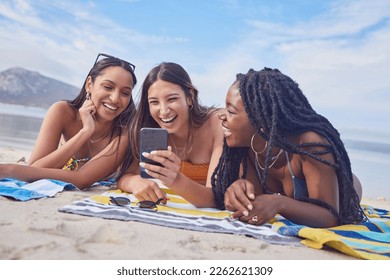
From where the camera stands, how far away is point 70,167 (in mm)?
4512

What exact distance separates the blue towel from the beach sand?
42 centimetres

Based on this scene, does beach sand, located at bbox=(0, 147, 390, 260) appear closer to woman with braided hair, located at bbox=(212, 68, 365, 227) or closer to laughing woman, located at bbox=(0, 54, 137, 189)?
woman with braided hair, located at bbox=(212, 68, 365, 227)

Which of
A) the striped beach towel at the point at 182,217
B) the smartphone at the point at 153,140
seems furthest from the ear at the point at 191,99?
the striped beach towel at the point at 182,217

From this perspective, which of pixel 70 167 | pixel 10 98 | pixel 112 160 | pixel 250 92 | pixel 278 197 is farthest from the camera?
pixel 10 98

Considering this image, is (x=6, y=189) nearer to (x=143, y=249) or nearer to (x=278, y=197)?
(x=143, y=249)

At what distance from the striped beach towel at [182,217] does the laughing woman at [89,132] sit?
0.91m

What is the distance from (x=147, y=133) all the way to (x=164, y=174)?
37 cm

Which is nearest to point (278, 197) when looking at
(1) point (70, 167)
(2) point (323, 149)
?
(2) point (323, 149)

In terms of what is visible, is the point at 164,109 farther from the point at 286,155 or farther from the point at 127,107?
the point at 286,155

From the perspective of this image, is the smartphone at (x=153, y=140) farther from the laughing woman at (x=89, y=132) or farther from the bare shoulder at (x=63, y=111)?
the bare shoulder at (x=63, y=111)

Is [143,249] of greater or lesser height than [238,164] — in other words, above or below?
below

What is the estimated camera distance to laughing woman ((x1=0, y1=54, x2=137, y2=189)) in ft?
13.1
